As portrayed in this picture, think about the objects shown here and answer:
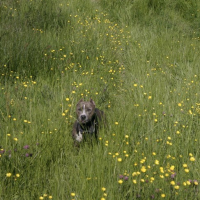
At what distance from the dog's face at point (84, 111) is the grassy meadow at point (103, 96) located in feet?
0.54

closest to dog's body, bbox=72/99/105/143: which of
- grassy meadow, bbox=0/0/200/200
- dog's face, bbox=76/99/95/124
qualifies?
dog's face, bbox=76/99/95/124

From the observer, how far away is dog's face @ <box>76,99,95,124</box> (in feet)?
14.7

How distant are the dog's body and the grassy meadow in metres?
0.13

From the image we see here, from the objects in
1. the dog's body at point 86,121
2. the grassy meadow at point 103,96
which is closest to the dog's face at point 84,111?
the dog's body at point 86,121

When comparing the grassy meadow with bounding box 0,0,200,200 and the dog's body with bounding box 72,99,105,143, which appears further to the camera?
the dog's body with bounding box 72,99,105,143

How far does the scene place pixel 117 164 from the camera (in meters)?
3.39

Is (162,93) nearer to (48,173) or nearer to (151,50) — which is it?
(151,50)

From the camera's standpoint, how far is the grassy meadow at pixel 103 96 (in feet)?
10.6

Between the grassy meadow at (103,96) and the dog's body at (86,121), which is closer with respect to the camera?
the grassy meadow at (103,96)

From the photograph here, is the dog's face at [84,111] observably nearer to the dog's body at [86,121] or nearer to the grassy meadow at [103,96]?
the dog's body at [86,121]

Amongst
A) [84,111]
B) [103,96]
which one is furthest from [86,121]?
[103,96]

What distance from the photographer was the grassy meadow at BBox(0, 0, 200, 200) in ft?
10.6

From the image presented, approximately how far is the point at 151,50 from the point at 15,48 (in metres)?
3.08

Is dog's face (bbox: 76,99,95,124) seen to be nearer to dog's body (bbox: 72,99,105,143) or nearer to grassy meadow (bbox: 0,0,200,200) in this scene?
dog's body (bbox: 72,99,105,143)
